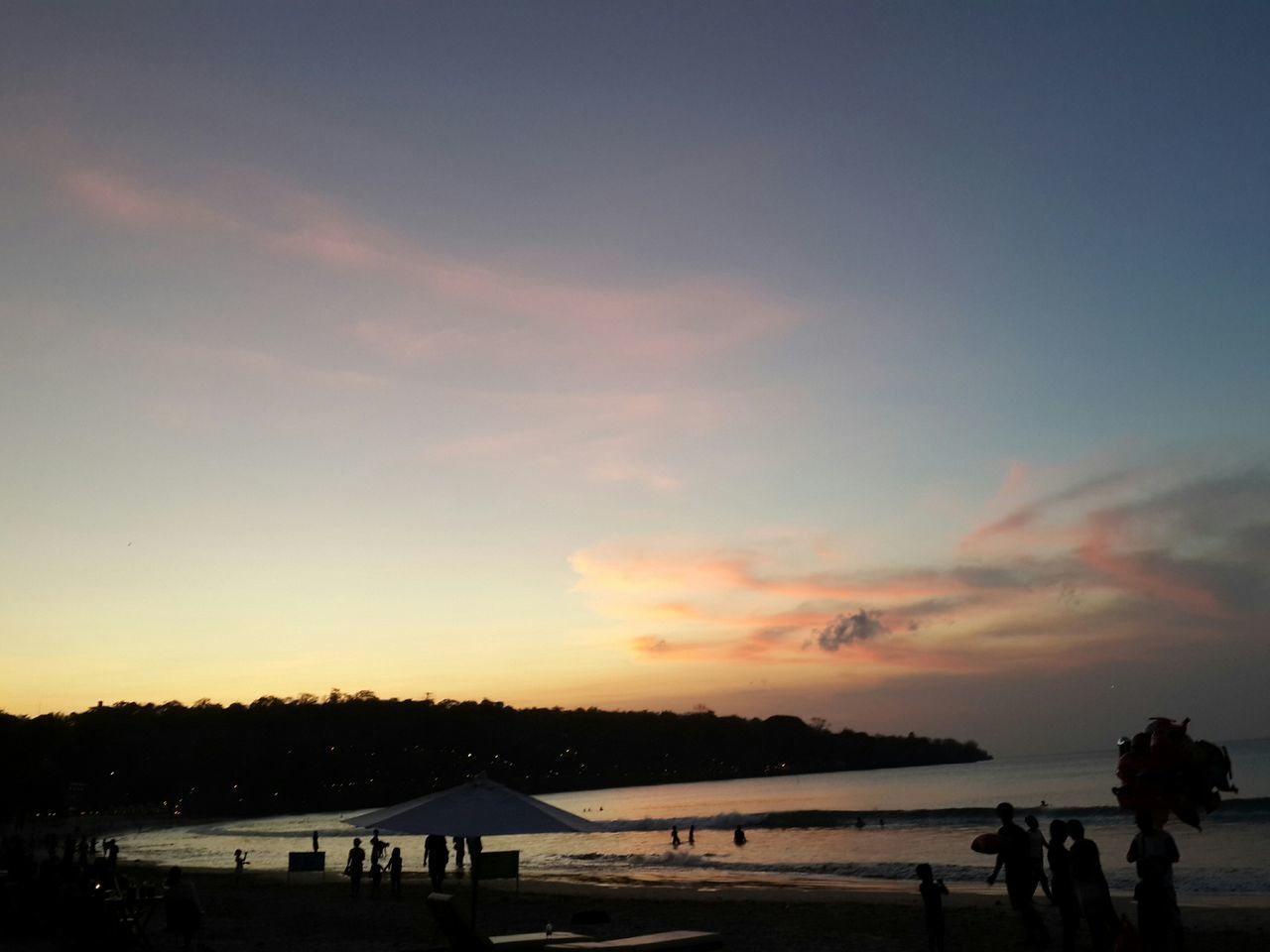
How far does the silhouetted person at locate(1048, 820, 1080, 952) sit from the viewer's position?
37.9 feet

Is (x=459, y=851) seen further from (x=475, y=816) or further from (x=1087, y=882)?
(x=1087, y=882)

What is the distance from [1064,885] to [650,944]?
4.65 meters

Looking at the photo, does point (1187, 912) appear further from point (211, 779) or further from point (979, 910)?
point (211, 779)

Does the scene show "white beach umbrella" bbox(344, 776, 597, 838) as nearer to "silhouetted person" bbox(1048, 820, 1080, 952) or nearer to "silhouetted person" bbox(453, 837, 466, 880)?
"silhouetted person" bbox(453, 837, 466, 880)

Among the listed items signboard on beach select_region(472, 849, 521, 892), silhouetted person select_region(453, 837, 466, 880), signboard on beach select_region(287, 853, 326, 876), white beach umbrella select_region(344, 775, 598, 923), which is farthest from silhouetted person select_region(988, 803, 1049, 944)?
signboard on beach select_region(287, 853, 326, 876)

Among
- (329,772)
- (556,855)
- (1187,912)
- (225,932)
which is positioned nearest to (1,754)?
(556,855)

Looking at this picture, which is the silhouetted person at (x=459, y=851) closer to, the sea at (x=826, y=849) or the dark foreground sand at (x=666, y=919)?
the dark foreground sand at (x=666, y=919)

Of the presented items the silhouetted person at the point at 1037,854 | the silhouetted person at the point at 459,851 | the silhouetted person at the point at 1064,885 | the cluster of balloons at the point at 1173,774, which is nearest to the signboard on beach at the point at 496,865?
the silhouetted person at the point at 459,851

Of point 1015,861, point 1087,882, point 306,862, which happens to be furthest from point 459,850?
point 1087,882

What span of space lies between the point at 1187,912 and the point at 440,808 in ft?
52.5

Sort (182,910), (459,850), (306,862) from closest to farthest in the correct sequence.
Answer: (182,910) → (459,850) → (306,862)

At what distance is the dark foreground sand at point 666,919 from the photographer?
631 inches

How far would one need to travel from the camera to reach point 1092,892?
35.7 feet

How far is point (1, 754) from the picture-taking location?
71.2 m
